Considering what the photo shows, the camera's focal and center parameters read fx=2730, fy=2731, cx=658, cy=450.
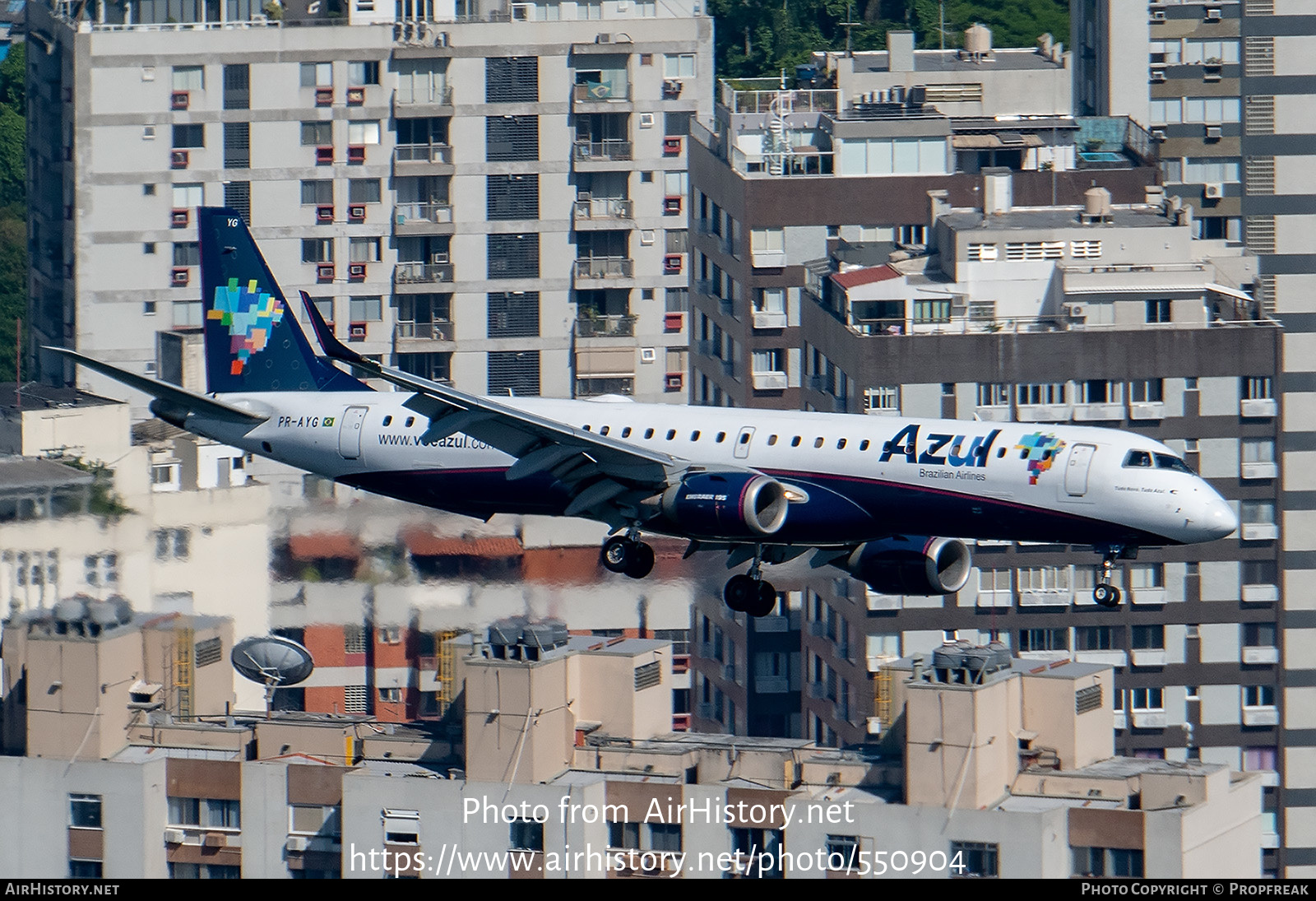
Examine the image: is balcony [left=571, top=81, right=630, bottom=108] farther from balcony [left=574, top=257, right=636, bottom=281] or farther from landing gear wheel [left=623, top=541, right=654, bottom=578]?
landing gear wheel [left=623, top=541, right=654, bottom=578]

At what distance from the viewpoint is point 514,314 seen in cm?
15588

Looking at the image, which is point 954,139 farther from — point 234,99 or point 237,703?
point 237,703

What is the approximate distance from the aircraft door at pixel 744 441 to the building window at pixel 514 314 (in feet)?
257

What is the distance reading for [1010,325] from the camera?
11531cm

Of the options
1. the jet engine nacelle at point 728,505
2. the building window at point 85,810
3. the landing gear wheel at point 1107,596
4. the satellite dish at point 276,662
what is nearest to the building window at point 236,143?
the satellite dish at point 276,662

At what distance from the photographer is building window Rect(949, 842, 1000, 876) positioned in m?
83.1

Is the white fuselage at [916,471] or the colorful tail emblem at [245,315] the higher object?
the colorful tail emblem at [245,315]

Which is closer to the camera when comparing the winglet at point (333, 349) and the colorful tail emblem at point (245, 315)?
the winglet at point (333, 349)

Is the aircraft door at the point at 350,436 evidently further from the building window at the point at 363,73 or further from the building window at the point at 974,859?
the building window at the point at 363,73

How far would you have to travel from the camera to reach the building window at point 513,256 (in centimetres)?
15450

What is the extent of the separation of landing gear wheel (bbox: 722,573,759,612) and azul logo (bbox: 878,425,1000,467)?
691cm

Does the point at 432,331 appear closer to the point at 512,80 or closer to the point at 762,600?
the point at 512,80

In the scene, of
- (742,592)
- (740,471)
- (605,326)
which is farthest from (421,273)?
(740,471)

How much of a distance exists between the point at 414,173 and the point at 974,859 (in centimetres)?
7849
